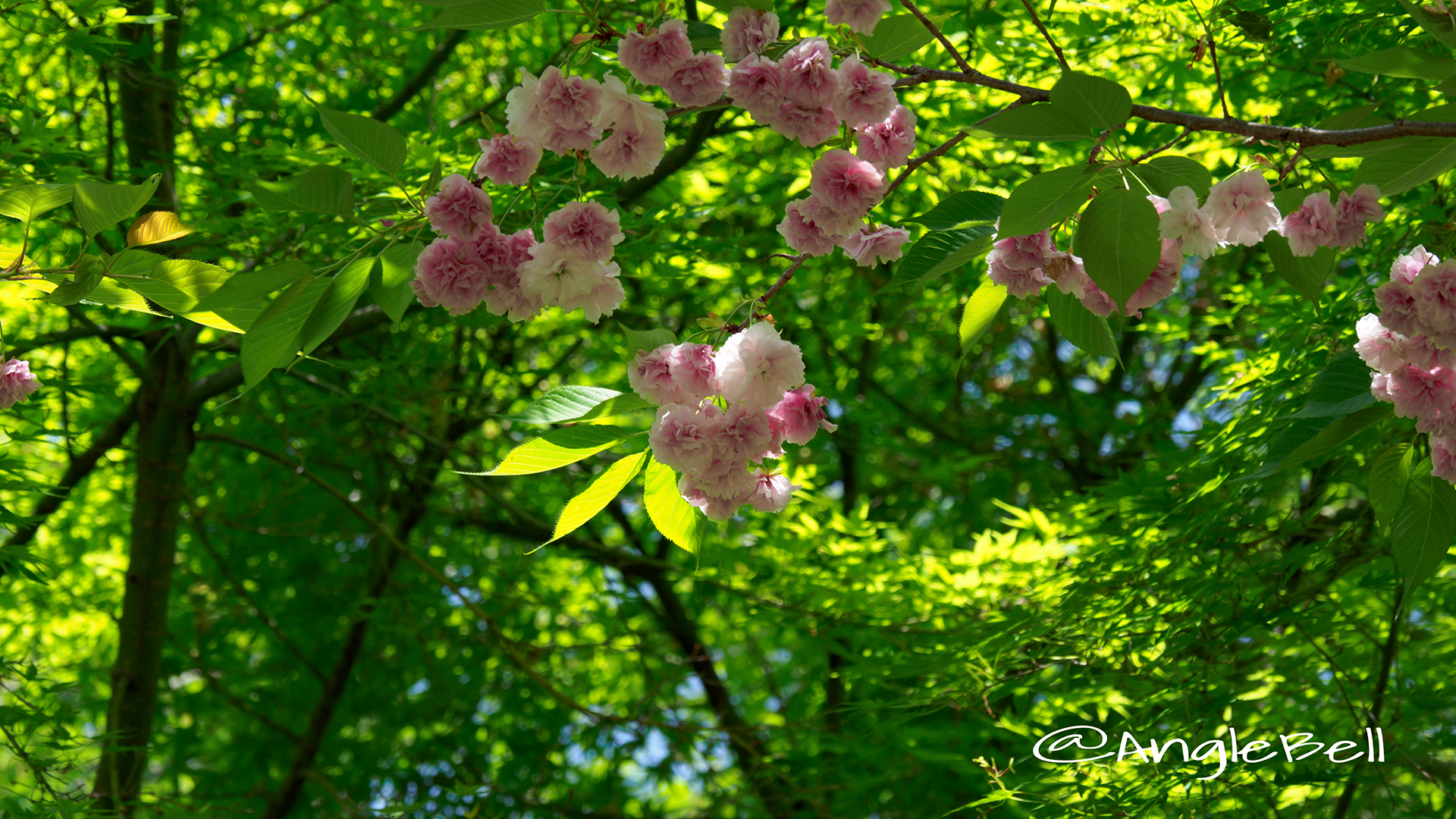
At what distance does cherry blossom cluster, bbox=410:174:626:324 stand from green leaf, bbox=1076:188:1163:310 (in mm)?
459

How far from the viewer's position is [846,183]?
3.60 ft

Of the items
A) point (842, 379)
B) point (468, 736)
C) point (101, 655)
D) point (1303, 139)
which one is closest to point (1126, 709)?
point (1303, 139)

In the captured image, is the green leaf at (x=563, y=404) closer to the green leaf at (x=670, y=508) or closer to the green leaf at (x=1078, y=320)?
the green leaf at (x=670, y=508)

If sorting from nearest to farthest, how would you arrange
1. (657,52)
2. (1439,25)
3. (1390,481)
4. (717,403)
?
1. (1439,25)
2. (657,52)
3. (717,403)
4. (1390,481)

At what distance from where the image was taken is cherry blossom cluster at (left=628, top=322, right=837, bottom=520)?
1.00m

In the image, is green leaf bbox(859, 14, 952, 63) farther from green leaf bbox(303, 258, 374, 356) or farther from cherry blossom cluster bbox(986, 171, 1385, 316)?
green leaf bbox(303, 258, 374, 356)

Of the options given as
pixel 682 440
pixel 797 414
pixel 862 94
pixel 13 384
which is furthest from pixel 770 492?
pixel 13 384

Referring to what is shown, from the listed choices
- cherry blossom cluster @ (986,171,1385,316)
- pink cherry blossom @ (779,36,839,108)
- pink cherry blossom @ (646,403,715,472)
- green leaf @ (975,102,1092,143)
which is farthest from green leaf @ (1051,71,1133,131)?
pink cherry blossom @ (646,403,715,472)

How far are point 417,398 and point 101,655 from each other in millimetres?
2246

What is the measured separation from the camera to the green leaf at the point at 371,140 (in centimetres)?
103

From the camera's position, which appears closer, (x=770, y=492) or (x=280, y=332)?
(x=280, y=332)

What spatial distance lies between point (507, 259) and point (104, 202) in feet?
1.37

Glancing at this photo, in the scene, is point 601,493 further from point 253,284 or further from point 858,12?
point 858,12

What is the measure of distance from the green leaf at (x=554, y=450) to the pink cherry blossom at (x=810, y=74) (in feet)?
1.26
